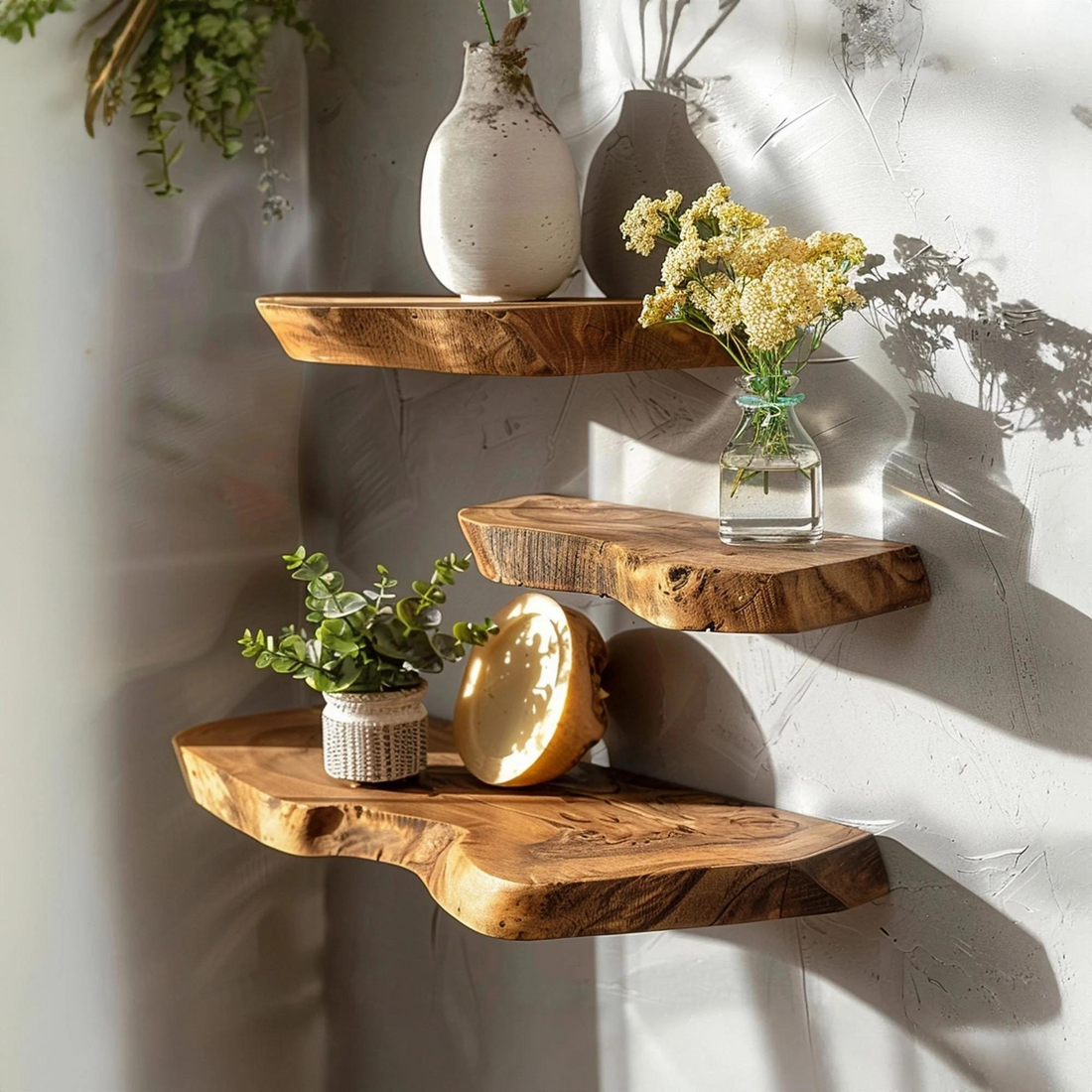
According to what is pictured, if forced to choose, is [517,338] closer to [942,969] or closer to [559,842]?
[559,842]

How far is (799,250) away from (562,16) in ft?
1.27

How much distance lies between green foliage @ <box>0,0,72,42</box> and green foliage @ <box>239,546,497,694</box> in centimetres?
51

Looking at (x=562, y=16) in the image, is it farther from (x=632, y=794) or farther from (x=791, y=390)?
(x=632, y=794)

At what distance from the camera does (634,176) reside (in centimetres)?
107

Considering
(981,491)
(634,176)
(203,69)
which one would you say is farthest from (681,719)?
(203,69)

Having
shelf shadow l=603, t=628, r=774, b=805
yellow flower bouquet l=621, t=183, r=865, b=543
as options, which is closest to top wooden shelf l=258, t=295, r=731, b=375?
yellow flower bouquet l=621, t=183, r=865, b=543

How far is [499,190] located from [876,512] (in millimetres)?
383

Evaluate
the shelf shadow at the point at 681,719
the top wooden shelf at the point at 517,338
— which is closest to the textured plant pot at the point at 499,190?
the top wooden shelf at the point at 517,338

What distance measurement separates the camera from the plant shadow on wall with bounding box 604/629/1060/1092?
35.6 inches

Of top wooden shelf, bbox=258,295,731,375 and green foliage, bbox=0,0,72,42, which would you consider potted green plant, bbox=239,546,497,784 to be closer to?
top wooden shelf, bbox=258,295,731,375

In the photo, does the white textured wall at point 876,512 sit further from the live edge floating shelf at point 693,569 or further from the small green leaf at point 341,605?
the small green leaf at point 341,605

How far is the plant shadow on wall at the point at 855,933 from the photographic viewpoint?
0.90m

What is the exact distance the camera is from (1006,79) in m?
0.84

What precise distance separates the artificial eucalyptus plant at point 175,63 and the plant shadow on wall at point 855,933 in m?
0.63
